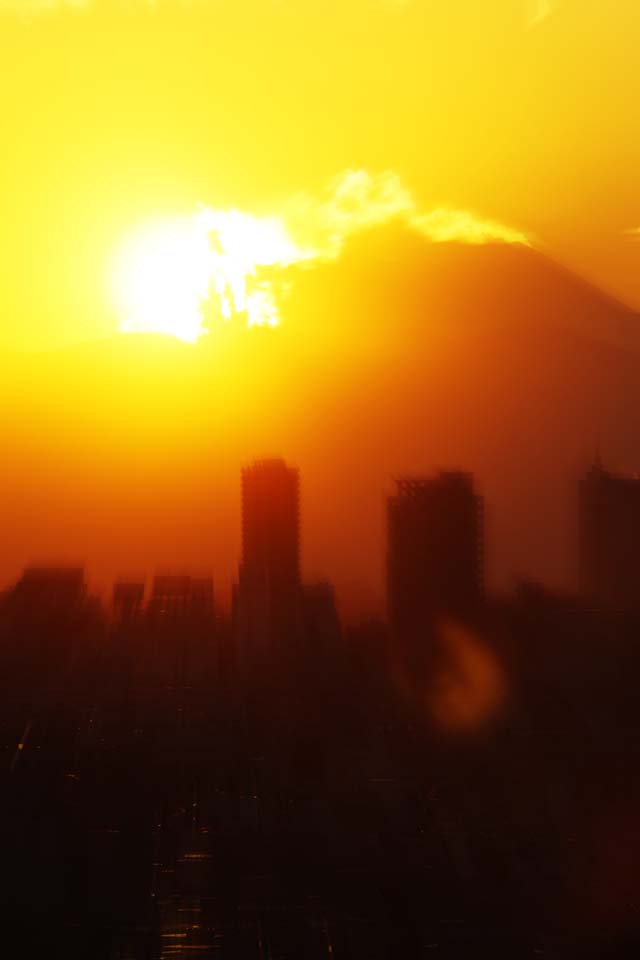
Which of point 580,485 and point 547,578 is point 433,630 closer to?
point 547,578

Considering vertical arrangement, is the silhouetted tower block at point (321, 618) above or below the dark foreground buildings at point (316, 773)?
above

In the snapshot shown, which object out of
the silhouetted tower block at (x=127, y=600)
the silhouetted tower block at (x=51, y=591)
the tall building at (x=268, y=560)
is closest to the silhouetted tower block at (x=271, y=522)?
the tall building at (x=268, y=560)

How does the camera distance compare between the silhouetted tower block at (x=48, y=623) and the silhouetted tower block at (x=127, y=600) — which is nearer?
the silhouetted tower block at (x=48, y=623)

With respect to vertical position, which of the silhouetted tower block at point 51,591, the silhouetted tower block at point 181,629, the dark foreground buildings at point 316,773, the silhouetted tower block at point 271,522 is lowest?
the dark foreground buildings at point 316,773

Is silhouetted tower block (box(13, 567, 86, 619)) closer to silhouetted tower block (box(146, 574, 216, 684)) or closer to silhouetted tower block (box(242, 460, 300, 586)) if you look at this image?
silhouetted tower block (box(146, 574, 216, 684))

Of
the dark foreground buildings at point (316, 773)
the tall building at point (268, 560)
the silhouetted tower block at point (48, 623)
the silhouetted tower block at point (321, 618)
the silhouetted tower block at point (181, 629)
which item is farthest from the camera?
the tall building at point (268, 560)

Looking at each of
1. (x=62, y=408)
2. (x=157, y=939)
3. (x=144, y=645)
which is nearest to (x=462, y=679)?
(x=144, y=645)

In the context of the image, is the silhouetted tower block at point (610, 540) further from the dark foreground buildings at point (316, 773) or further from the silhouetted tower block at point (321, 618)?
the silhouetted tower block at point (321, 618)

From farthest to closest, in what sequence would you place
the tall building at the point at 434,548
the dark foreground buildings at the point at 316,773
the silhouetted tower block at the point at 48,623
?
the tall building at the point at 434,548 → the silhouetted tower block at the point at 48,623 → the dark foreground buildings at the point at 316,773

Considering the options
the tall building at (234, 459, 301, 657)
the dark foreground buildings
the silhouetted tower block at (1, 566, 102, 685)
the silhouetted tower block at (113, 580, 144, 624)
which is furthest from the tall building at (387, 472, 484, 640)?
the silhouetted tower block at (1, 566, 102, 685)
